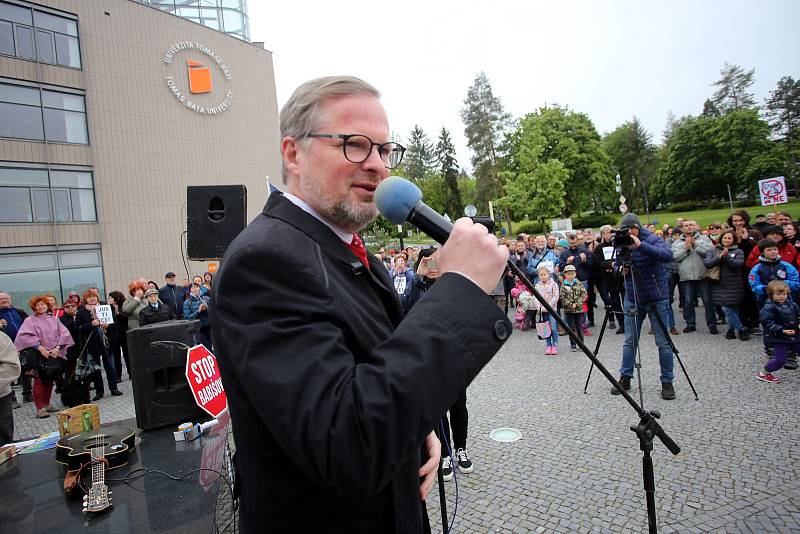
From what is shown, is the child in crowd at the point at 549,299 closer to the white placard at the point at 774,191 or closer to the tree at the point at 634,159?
the white placard at the point at 774,191

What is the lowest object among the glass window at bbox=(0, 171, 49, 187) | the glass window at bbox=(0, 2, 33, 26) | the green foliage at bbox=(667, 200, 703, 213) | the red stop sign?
the red stop sign

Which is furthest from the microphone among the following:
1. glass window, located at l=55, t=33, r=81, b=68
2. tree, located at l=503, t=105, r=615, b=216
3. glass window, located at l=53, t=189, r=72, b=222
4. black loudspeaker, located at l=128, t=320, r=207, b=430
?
tree, located at l=503, t=105, r=615, b=216

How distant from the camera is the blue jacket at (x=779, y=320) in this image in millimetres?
6234

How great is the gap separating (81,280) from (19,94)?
25.3 feet

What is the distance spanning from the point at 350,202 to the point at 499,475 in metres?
3.91

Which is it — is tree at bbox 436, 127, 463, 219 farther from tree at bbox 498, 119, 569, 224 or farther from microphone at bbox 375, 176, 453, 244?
microphone at bbox 375, 176, 453, 244

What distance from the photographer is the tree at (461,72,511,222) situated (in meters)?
52.9

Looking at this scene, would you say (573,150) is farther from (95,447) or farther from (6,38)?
(95,447)

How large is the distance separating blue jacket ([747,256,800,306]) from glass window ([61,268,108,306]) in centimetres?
2263

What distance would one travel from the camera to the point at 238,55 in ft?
83.6

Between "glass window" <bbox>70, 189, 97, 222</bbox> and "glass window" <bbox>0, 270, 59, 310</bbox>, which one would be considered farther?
"glass window" <bbox>70, 189, 97, 222</bbox>

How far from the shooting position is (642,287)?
609cm

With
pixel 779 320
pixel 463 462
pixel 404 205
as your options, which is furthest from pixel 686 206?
pixel 404 205

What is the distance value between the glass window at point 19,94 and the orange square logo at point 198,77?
6.71 meters
